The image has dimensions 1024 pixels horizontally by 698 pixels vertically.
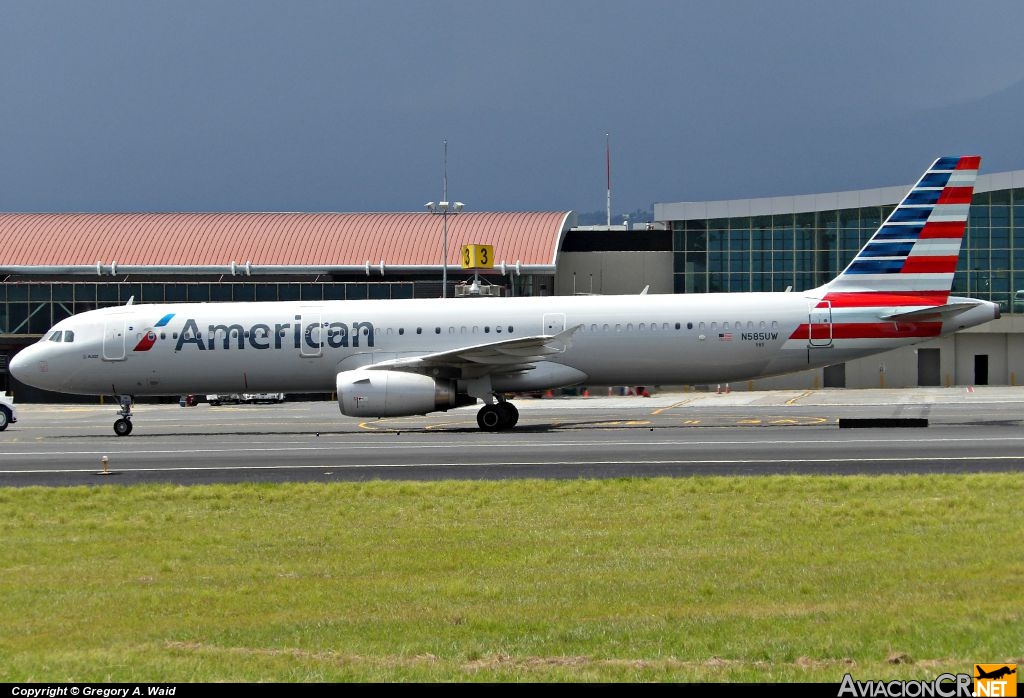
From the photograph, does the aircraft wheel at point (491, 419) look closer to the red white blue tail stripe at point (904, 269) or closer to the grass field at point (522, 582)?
the red white blue tail stripe at point (904, 269)

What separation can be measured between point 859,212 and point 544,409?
34.4 meters

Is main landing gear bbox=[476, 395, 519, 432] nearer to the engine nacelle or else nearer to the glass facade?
the engine nacelle

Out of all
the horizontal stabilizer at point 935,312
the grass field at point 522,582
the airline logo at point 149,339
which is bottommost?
the grass field at point 522,582

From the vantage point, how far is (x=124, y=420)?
34969 millimetres

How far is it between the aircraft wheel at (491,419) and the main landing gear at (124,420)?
34.4 ft

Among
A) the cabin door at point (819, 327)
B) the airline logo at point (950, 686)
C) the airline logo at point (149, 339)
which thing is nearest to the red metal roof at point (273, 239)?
the airline logo at point (149, 339)

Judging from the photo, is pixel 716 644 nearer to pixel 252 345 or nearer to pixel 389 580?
pixel 389 580

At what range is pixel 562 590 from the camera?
11.2 m

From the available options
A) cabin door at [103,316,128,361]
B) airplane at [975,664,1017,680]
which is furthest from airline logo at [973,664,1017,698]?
cabin door at [103,316,128,361]

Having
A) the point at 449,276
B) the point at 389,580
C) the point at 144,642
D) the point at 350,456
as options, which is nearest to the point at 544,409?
the point at 350,456

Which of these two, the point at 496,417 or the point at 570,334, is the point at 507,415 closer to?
the point at 496,417

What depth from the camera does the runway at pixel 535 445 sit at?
861 inches

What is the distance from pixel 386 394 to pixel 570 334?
5390 millimetres

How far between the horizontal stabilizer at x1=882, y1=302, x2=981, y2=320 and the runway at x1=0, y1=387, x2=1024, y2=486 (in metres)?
2.95
